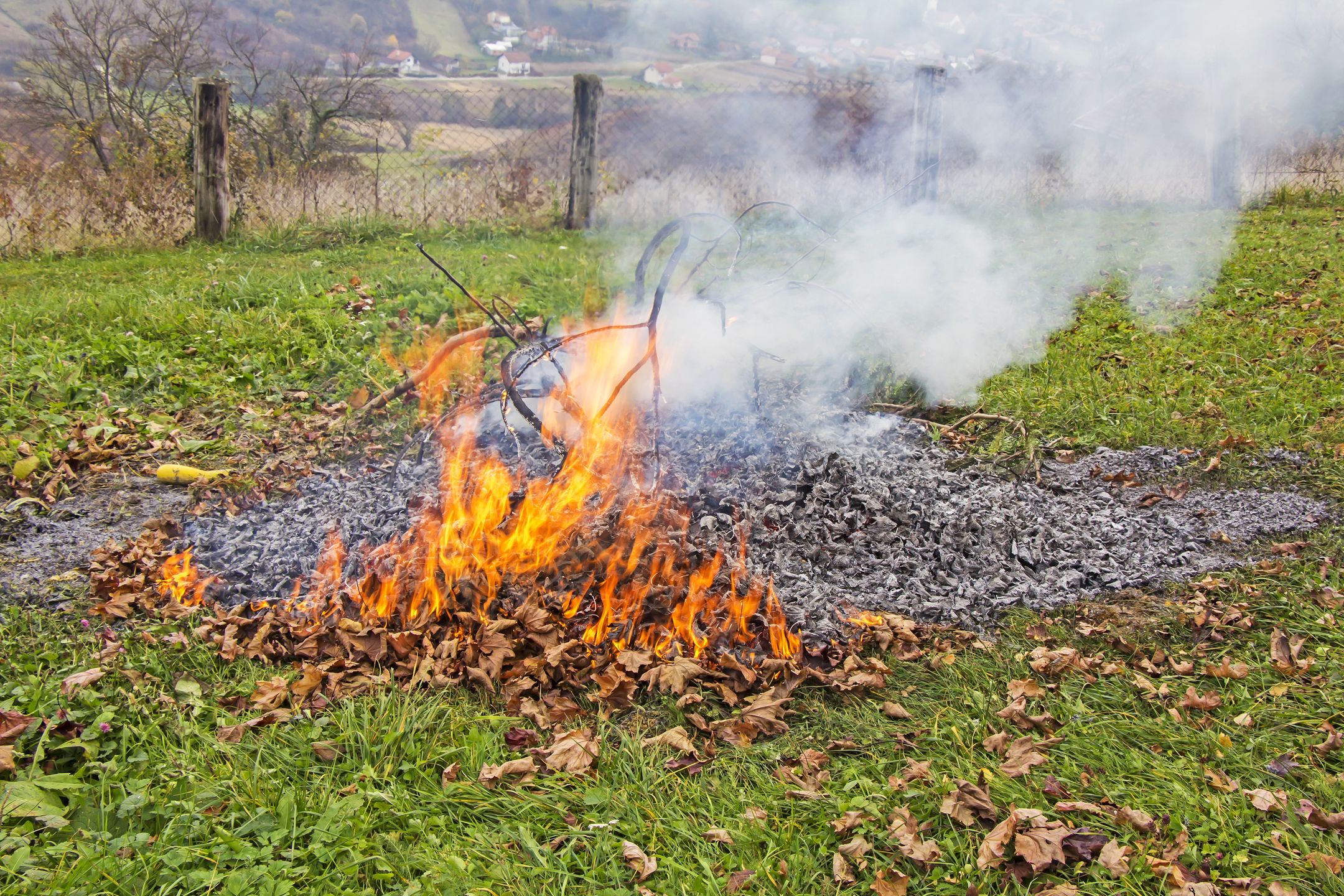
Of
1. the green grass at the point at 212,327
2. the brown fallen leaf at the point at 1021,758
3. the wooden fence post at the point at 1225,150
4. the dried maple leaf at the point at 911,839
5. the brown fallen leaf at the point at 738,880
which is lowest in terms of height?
the brown fallen leaf at the point at 738,880

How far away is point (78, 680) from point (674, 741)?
2.15 meters

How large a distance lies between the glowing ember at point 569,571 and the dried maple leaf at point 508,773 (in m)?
0.65

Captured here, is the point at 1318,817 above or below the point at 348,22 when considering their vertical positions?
below

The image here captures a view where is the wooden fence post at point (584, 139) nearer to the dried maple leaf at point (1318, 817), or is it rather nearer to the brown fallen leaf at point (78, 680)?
the brown fallen leaf at point (78, 680)

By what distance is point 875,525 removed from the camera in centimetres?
388

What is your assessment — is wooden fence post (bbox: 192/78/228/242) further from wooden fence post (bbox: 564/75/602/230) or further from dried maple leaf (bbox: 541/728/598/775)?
dried maple leaf (bbox: 541/728/598/775)

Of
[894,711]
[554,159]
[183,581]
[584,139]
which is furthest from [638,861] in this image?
[554,159]

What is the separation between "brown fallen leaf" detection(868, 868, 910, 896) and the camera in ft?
7.60

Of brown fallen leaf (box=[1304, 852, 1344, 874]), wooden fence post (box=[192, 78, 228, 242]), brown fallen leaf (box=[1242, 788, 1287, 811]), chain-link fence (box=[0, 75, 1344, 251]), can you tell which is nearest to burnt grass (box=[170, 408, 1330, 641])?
brown fallen leaf (box=[1242, 788, 1287, 811])

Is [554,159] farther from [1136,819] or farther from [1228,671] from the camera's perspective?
[1136,819]

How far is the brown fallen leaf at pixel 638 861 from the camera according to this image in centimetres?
239

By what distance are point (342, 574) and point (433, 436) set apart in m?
1.27

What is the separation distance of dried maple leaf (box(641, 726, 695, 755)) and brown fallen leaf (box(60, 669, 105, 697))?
2.00 meters

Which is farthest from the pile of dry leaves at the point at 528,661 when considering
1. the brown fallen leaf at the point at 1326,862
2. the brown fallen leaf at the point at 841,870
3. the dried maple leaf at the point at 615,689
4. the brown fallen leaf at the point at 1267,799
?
the brown fallen leaf at the point at 1326,862
